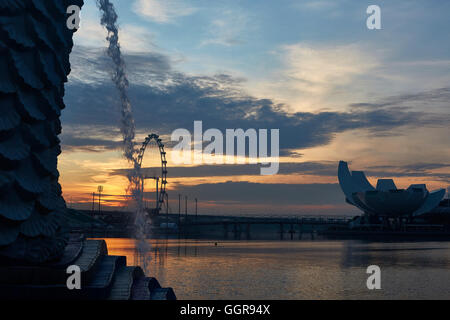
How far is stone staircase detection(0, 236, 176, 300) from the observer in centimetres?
2036

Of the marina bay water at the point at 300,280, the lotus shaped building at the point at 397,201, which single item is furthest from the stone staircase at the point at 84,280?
the lotus shaped building at the point at 397,201

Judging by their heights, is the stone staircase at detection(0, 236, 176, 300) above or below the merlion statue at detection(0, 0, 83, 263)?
below

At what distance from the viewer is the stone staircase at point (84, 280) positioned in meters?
20.4

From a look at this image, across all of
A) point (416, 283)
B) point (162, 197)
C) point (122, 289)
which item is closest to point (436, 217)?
point (162, 197)

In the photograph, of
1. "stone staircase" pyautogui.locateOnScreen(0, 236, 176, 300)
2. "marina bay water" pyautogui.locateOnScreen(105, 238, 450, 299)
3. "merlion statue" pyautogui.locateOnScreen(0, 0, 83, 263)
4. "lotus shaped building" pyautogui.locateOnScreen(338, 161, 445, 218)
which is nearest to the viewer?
"stone staircase" pyautogui.locateOnScreen(0, 236, 176, 300)

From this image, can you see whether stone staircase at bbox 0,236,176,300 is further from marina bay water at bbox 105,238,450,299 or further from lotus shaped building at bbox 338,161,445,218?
lotus shaped building at bbox 338,161,445,218

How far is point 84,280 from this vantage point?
21.5 meters

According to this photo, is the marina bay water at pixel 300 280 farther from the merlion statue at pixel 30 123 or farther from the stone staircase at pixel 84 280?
the merlion statue at pixel 30 123

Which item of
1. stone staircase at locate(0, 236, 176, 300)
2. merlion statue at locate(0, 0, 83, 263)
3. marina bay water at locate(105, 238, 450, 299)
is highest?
merlion statue at locate(0, 0, 83, 263)

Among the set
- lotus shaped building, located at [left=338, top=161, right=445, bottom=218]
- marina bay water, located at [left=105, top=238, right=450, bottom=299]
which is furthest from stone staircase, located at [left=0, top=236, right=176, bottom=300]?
lotus shaped building, located at [left=338, top=161, right=445, bottom=218]

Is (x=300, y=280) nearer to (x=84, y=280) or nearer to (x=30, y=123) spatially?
(x=84, y=280)

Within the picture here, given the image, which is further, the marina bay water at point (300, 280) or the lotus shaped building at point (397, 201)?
the lotus shaped building at point (397, 201)

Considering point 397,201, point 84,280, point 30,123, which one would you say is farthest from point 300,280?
point 397,201

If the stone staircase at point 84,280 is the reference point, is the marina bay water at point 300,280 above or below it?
A: below
